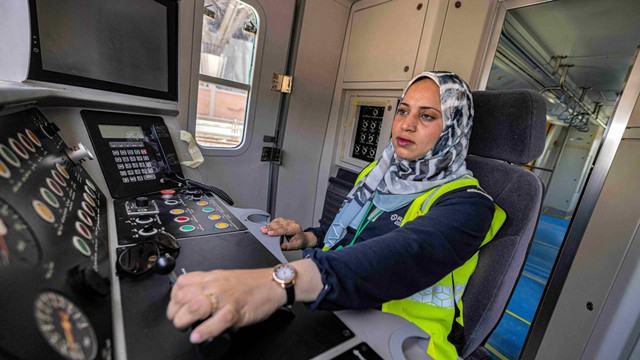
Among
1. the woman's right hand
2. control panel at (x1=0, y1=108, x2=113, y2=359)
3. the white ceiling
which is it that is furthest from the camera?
the white ceiling

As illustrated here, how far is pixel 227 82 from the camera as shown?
174cm

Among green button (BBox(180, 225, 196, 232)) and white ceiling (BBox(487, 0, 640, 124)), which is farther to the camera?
white ceiling (BBox(487, 0, 640, 124))

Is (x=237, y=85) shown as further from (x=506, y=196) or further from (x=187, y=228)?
(x=506, y=196)

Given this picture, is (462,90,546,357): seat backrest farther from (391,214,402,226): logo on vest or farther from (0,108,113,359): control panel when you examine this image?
(0,108,113,359): control panel

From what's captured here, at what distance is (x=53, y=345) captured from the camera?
30 cm

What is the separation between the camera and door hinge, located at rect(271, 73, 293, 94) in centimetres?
189

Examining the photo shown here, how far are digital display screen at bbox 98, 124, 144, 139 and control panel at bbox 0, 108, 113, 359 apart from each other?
1.02ft

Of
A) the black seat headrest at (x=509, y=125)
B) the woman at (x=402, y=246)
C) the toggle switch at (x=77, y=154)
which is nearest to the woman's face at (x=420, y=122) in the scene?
the woman at (x=402, y=246)

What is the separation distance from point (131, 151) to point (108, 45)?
44cm

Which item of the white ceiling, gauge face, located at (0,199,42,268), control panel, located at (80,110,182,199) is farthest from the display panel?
the white ceiling

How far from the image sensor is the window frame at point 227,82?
152 centimetres

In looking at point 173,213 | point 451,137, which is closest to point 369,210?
point 451,137

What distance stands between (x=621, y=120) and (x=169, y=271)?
5.82 feet

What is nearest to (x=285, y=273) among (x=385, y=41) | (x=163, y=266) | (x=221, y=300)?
(x=221, y=300)
